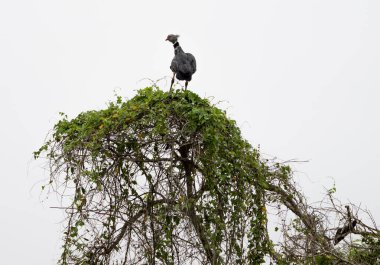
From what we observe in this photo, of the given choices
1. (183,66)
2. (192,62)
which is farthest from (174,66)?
(192,62)

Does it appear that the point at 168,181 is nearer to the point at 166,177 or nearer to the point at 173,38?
the point at 166,177

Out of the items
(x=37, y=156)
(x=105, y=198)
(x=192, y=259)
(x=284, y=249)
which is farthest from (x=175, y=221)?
(x=37, y=156)

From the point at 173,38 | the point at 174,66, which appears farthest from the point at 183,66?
the point at 173,38

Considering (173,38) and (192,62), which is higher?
(173,38)

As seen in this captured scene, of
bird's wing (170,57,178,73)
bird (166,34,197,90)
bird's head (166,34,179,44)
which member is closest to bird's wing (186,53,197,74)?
bird (166,34,197,90)

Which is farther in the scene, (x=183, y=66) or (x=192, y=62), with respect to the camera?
(x=192, y=62)

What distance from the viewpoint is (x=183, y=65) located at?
5.44m

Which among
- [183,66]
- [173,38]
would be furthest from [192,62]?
[173,38]

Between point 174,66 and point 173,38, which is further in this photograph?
point 173,38

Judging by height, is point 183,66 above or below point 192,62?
below

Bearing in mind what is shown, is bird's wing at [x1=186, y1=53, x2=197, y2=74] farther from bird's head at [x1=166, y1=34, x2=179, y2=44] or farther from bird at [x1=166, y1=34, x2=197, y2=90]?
bird's head at [x1=166, y1=34, x2=179, y2=44]

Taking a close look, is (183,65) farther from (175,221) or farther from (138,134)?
(175,221)

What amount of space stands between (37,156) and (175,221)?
64.4 inches

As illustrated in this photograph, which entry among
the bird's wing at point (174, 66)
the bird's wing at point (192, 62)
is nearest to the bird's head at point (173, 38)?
the bird's wing at point (192, 62)
